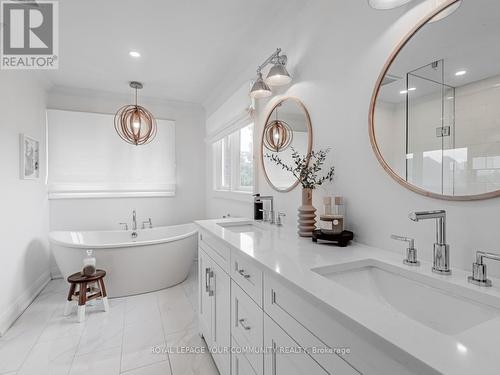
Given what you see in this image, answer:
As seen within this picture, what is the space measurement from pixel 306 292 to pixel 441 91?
0.91 meters

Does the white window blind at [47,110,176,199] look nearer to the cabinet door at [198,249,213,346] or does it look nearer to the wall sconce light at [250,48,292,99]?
the cabinet door at [198,249,213,346]

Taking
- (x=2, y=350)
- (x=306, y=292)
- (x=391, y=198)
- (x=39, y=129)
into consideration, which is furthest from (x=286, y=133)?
(x=39, y=129)

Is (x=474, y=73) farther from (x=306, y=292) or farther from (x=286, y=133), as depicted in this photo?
(x=286, y=133)

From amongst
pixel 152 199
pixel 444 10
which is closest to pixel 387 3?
pixel 444 10

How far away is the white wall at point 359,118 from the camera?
93cm

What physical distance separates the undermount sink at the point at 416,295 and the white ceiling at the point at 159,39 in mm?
1786

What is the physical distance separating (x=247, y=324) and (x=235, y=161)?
217 centimetres

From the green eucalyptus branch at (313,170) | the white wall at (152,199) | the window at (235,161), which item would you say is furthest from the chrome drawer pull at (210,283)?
the white wall at (152,199)

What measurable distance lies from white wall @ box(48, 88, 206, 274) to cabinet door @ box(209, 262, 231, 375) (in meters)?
2.56

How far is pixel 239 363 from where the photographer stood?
1266 mm

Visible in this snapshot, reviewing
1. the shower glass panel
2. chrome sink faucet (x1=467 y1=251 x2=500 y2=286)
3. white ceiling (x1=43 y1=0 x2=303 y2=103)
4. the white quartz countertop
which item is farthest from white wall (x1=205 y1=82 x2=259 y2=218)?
chrome sink faucet (x1=467 y1=251 x2=500 y2=286)

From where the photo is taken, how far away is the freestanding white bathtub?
2.70m

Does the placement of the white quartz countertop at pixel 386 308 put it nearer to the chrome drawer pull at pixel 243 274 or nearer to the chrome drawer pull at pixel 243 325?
the chrome drawer pull at pixel 243 274

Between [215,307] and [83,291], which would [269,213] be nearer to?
[215,307]
